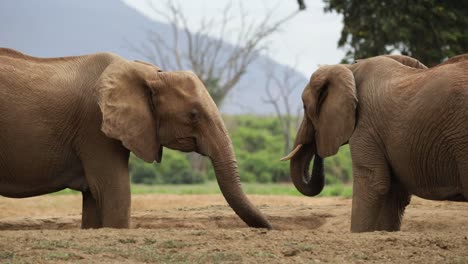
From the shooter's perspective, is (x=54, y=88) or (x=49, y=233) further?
(x=54, y=88)

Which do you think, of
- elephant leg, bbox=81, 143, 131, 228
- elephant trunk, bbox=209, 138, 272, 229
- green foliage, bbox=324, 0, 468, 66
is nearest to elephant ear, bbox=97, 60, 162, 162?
elephant leg, bbox=81, 143, 131, 228

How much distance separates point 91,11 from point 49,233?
639 ft

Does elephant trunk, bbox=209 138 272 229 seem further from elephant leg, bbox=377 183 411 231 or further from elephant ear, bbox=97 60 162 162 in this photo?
elephant leg, bbox=377 183 411 231

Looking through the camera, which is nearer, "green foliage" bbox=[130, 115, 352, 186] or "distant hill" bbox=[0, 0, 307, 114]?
"green foliage" bbox=[130, 115, 352, 186]

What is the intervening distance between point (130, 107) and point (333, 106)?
86.2 inches

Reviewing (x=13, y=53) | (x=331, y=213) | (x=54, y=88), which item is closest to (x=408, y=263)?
(x=54, y=88)

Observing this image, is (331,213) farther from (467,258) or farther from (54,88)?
(467,258)

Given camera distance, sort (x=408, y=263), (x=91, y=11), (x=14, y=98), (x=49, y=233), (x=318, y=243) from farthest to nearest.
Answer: (x=91, y=11) → (x=14, y=98) → (x=49, y=233) → (x=318, y=243) → (x=408, y=263)

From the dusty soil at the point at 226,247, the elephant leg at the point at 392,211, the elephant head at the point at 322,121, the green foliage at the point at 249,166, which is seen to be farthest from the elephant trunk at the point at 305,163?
the green foliage at the point at 249,166

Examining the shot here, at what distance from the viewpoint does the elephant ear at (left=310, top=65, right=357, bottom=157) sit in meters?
9.86

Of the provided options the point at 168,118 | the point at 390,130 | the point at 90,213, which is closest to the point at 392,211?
Answer: the point at 390,130

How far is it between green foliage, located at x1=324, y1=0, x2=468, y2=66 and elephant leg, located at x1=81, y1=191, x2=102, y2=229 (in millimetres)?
9451

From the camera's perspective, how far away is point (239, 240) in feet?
25.0

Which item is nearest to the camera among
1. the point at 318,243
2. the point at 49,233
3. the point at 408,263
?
the point at 408,263
